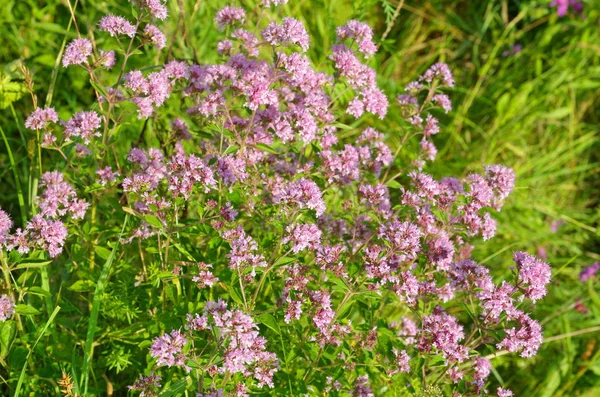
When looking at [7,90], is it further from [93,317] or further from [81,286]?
[93,317]

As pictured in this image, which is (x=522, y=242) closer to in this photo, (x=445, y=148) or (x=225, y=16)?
(x=445, y=148)

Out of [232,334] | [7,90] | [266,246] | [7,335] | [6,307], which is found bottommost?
[7,335]

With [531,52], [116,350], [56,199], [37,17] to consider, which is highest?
[531,52]

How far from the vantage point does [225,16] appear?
10.7 ft

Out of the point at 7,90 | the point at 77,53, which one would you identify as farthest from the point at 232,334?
the point at 7,90

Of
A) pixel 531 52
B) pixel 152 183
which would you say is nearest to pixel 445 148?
pixel 531 52

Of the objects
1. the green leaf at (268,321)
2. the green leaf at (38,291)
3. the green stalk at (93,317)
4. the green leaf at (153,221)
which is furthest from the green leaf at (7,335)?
the green leaf at (268,321)

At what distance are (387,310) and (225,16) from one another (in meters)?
1.98

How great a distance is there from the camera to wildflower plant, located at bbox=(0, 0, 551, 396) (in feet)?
8.43

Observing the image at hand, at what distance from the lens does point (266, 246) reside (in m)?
2.83

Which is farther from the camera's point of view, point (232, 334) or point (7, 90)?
point (7, 90)

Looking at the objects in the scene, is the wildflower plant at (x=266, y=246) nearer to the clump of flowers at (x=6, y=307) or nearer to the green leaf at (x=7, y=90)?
the clump of flowers at (x=6, y=307)

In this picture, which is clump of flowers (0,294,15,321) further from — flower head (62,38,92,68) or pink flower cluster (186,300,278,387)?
flower head (62,38,92,68)

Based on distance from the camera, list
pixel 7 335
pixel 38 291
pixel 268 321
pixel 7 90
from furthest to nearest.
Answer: pixel 7 90, pixel 7 335, pixel 38 291, pixel 268 321
